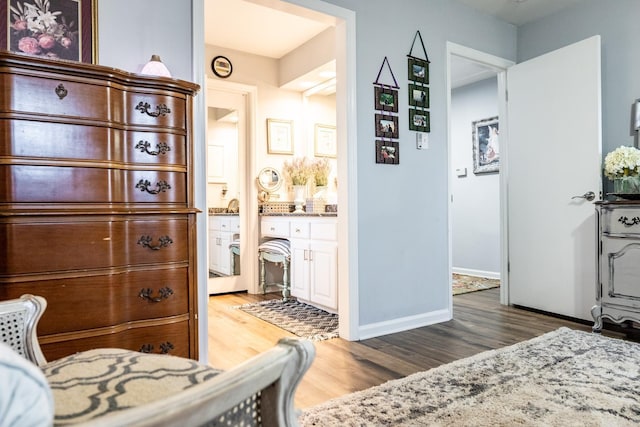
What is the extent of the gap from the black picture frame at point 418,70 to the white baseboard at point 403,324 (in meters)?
1.78

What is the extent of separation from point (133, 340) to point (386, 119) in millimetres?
2173

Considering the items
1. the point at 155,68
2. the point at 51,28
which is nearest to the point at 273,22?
the point at 155,68

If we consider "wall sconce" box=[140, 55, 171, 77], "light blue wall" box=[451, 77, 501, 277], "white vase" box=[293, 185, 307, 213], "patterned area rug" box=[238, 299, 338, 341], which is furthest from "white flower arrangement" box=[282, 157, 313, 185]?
"wall sconce" box=[140, 55, 171, 77]

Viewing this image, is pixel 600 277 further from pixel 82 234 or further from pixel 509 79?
pixel 82 234

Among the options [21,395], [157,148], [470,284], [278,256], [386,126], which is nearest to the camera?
[21,395]

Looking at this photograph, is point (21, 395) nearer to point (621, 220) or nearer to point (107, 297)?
point (107, 297)

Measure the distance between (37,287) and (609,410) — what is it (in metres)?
2.27

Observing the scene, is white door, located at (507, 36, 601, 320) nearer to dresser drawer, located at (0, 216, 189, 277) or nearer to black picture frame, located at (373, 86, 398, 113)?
black picture frame, located at (373, 86, 398, 113)

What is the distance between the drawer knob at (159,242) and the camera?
180 cm

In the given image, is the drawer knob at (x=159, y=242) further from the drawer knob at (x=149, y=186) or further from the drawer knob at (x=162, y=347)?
the drawer knob at (x=162, y=347)

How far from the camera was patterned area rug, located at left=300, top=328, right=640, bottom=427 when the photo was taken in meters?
1.71

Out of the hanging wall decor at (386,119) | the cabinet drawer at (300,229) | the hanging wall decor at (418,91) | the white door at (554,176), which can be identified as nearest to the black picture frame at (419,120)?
the hanging wall decor at (418,91)

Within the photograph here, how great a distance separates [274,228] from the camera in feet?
14.3

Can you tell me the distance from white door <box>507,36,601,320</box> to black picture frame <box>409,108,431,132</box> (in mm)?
1034
